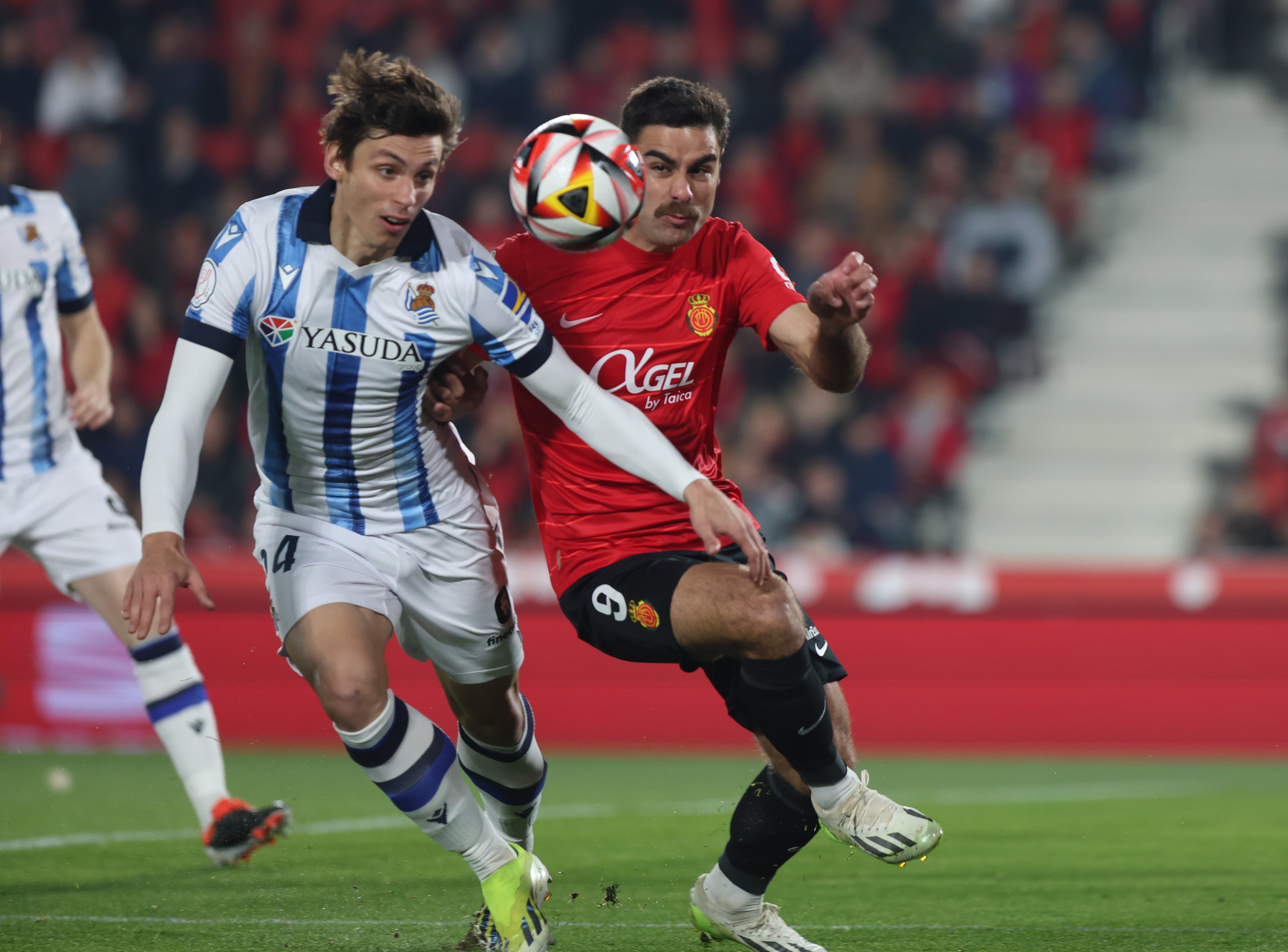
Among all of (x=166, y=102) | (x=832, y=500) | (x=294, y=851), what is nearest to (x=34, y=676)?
(x=294, y=851)

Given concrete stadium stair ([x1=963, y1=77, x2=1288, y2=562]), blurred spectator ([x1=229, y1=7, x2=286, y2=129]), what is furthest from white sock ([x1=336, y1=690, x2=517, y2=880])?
blurred spectator ([x1=229, y1=7, x2=286, y2=129])

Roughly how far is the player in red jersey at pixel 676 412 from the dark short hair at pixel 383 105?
1.72 feet

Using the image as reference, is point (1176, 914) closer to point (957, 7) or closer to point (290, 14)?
point (957, 7)

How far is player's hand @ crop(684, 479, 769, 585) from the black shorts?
0.23m

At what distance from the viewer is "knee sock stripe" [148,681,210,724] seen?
6.02 metres

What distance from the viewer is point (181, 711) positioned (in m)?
6.03

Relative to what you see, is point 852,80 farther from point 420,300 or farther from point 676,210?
point 420,300

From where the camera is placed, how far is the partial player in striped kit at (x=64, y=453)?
19.8ft

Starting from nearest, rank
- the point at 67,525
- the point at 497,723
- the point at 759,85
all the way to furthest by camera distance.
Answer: the point at 497,723 < the point at 67,525 < the point at 759,85

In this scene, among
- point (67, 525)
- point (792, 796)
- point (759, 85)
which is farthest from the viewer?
point (759, 85)

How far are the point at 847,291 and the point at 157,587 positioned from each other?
1877mm

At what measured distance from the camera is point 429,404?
4.86 metres

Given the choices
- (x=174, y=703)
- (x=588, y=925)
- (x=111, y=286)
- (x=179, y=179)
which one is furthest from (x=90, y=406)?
(x=179, y=179)

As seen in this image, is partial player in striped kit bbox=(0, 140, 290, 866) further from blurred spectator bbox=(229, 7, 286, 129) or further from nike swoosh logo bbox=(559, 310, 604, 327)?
blurred spectator bbox=(229, 7, 286, 129)
